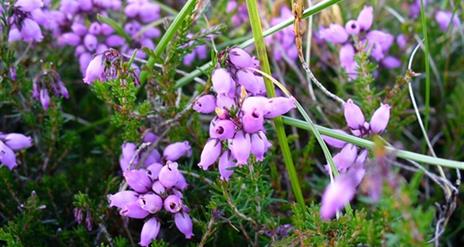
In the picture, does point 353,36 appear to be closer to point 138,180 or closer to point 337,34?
point 337,34

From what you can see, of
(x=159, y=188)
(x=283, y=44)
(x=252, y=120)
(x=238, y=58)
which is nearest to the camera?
(x=252, y=120)

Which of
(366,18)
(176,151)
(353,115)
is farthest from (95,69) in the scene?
(366,18)

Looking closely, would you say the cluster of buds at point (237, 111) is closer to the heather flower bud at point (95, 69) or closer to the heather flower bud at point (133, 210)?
the heather flower bud at point (133, 210)

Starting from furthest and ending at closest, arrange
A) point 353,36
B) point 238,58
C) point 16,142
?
point 353,36 → point 16,142 → point 238,58

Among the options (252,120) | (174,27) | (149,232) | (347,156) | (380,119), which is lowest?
(149,232)

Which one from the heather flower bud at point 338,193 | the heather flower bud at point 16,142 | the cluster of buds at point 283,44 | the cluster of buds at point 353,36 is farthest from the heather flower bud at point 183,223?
the cluster of buds at point 283,44

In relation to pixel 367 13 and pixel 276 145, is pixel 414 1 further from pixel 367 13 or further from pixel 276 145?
pixel 276 145

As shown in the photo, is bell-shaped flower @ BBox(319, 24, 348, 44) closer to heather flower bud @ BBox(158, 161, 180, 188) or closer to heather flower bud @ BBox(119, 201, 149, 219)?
heather flower bud @ BBox(158, 161, 180, 188)

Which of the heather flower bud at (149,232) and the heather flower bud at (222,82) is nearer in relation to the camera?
the heather flower bud at (222,82)
